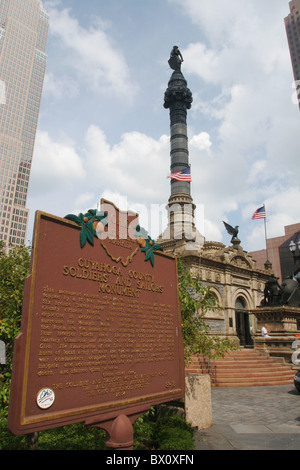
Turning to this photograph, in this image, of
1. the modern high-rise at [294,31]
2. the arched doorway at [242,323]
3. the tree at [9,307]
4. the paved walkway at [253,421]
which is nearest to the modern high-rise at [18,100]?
the arched doorway at [242,323]

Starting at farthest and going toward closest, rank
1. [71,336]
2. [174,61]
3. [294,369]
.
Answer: [174,61] < [294,369] < [71,336]

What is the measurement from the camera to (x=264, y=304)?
22.3 meters

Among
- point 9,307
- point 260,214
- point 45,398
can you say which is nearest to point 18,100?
point 260,214

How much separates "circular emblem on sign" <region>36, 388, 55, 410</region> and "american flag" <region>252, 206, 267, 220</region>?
31.7 metres

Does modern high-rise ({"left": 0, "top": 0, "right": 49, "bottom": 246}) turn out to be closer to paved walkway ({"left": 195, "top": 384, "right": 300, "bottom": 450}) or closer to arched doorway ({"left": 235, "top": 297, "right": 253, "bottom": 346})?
arched doorway ({"left": 235, "top": 297, "right": 253, "bottom": 346})

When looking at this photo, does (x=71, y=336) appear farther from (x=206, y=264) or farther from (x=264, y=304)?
(x=206, y=264)

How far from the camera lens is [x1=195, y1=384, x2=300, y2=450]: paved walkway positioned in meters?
6.34

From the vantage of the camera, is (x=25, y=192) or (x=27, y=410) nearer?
(x=27, y=410)

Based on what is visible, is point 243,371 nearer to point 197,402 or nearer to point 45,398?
point 197,402

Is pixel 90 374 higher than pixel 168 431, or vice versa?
pixel 90 374

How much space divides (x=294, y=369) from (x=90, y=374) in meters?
16.5

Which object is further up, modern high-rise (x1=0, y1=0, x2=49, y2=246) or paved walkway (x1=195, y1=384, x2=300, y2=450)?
modern high-rise (x1=0, y1=0, x2=49, y2=246)

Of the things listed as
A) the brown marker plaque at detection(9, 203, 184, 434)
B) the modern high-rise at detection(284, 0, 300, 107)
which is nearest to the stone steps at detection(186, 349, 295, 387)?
the brown marker plaque at detection(9, 203, 184, 434)

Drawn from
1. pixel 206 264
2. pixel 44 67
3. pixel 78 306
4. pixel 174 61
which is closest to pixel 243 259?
pixel 206 264
